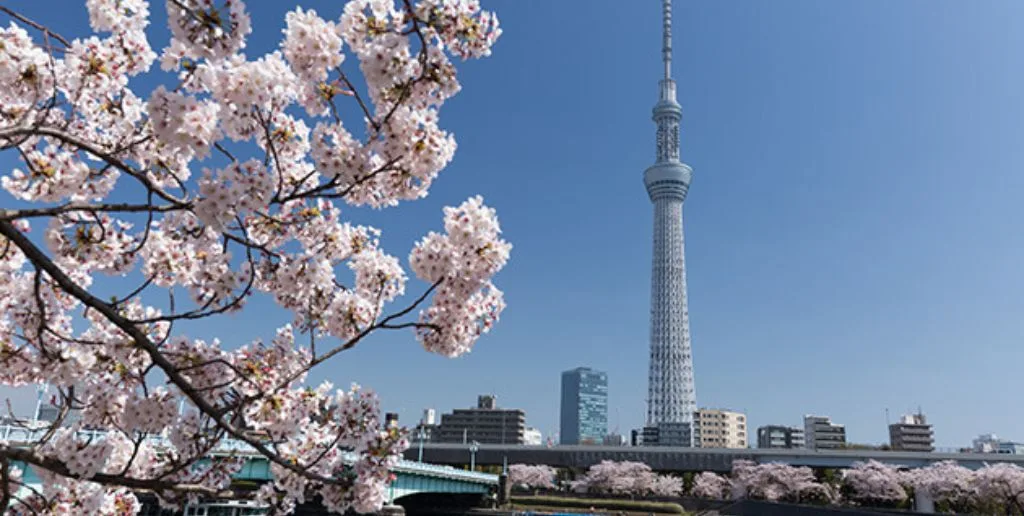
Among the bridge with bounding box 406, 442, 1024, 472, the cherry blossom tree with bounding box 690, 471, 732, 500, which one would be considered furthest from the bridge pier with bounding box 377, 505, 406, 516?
the cherry blossom tree with bounding box 690, 471, 732, 500

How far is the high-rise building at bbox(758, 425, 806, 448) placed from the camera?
14450 centimetres

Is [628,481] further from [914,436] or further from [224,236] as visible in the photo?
[914,436]

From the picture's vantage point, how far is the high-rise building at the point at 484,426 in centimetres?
15088

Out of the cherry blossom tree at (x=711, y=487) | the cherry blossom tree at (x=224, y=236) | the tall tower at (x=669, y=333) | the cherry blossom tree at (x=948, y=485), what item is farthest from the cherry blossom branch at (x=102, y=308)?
the tall tower at (x=669, y=333)

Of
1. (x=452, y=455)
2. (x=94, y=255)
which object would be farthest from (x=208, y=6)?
(x=452, y=455)

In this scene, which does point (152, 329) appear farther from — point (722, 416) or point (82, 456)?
point (722, 416)

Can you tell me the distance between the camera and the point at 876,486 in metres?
58.5

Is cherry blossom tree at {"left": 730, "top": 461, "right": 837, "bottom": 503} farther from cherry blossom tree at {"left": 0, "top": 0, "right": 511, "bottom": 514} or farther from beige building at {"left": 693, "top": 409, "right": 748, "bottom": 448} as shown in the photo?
beige building at {"left": 693, "top": 409, "right": 748, "bottom": 448}

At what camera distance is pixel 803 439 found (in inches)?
5768

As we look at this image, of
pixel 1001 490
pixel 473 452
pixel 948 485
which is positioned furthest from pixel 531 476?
pixel 1001 490

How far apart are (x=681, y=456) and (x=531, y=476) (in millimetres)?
17006

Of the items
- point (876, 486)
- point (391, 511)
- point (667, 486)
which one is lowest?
point (391, 511)

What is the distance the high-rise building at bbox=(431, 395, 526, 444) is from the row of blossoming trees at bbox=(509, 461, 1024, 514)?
70.1 meters

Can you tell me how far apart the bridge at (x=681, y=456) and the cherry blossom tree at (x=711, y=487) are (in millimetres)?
2979
